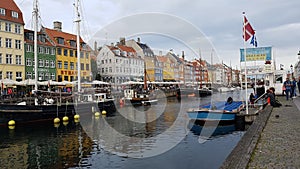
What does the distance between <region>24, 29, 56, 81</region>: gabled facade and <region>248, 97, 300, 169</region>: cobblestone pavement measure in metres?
44.9

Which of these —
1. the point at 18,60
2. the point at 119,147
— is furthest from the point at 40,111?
the point at 18,60

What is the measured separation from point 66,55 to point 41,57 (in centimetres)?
730

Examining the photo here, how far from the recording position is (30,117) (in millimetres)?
26547

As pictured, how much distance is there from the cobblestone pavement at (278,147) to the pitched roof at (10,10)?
48252mm

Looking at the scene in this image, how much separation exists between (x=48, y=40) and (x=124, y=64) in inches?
1036

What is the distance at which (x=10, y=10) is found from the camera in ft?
162

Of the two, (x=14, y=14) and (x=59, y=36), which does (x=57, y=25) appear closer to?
(x=59, y=36)

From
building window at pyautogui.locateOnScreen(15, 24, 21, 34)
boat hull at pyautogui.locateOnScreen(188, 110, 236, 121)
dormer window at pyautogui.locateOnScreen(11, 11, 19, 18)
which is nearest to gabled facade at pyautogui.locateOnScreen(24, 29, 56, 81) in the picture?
building window at pyautogui.locateOnScreen(15, 24, 21, 34)

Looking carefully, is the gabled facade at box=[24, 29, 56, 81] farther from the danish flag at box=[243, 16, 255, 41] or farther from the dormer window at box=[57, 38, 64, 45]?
the danish flag at box=[243, 16, 255, 41]

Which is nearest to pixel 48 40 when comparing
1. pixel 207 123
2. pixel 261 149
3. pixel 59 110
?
pixel 59 110

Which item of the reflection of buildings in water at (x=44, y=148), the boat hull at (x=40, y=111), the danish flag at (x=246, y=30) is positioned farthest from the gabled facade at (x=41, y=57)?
the danish flag at (x=246, y=30)

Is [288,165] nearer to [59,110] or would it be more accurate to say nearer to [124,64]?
[59,110]

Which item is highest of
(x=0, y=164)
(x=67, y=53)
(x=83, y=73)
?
(x=67, y=53)

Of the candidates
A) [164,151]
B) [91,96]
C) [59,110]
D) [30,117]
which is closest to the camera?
[164,151]
